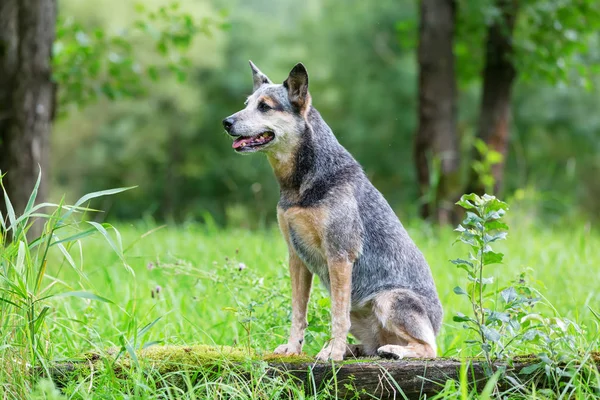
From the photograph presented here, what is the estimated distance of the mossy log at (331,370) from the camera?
3.64 meters

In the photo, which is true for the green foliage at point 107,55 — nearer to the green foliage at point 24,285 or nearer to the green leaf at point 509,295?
the green foliage at point 24,285

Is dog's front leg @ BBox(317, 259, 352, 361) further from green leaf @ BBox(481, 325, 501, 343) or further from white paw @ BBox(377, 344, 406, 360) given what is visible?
green leaf @ BBox(481, 325, 501, 343)

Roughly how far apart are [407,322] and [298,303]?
25.3 inches

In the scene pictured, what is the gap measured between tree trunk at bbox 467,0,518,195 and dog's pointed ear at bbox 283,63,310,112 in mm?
7910

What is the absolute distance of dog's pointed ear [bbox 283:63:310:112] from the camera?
4.27 m

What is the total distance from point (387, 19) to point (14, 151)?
2280 cm

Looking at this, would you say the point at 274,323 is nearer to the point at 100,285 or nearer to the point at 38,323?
the point at 38,323

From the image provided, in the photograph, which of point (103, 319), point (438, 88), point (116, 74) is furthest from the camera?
point (438, 88)

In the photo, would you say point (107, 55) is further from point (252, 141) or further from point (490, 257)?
point (490, 257)

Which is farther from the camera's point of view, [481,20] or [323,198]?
[481,20]

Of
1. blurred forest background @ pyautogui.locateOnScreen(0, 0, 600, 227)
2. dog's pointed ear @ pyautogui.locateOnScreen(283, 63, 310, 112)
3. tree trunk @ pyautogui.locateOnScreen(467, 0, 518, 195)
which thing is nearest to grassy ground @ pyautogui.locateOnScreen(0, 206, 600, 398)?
dog's pointed ear @ pyautogui.locateOnScreen(283, 63, 310, 112)

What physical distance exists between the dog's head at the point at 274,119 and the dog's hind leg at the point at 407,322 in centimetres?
107

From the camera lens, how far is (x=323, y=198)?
4184 millimetres

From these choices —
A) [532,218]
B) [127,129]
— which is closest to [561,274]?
[532,218]
